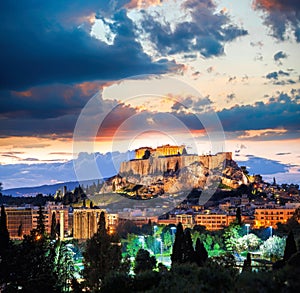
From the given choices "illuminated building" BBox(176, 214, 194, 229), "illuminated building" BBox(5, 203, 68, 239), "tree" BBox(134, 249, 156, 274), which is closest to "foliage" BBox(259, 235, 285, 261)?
"tree" BBox(134, 249, 156, 274)

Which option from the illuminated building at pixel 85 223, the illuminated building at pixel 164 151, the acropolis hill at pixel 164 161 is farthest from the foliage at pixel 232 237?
the illuminated building at pixel 164 151

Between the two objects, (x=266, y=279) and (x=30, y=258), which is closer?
(x=266, y=279)

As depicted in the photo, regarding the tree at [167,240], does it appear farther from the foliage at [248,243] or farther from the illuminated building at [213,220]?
the illuminated building at [213,220]

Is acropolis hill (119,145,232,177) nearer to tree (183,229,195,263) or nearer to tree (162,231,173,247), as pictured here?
tree (162,231,173,247)

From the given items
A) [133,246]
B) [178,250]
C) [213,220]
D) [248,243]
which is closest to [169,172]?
[213,220]

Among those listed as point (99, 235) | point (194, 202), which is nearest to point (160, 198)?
point (194, 202)

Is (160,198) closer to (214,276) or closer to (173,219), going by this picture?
(173,219)

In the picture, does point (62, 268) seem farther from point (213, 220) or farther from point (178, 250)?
point (213, 220)

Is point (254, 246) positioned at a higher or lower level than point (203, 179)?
lower
